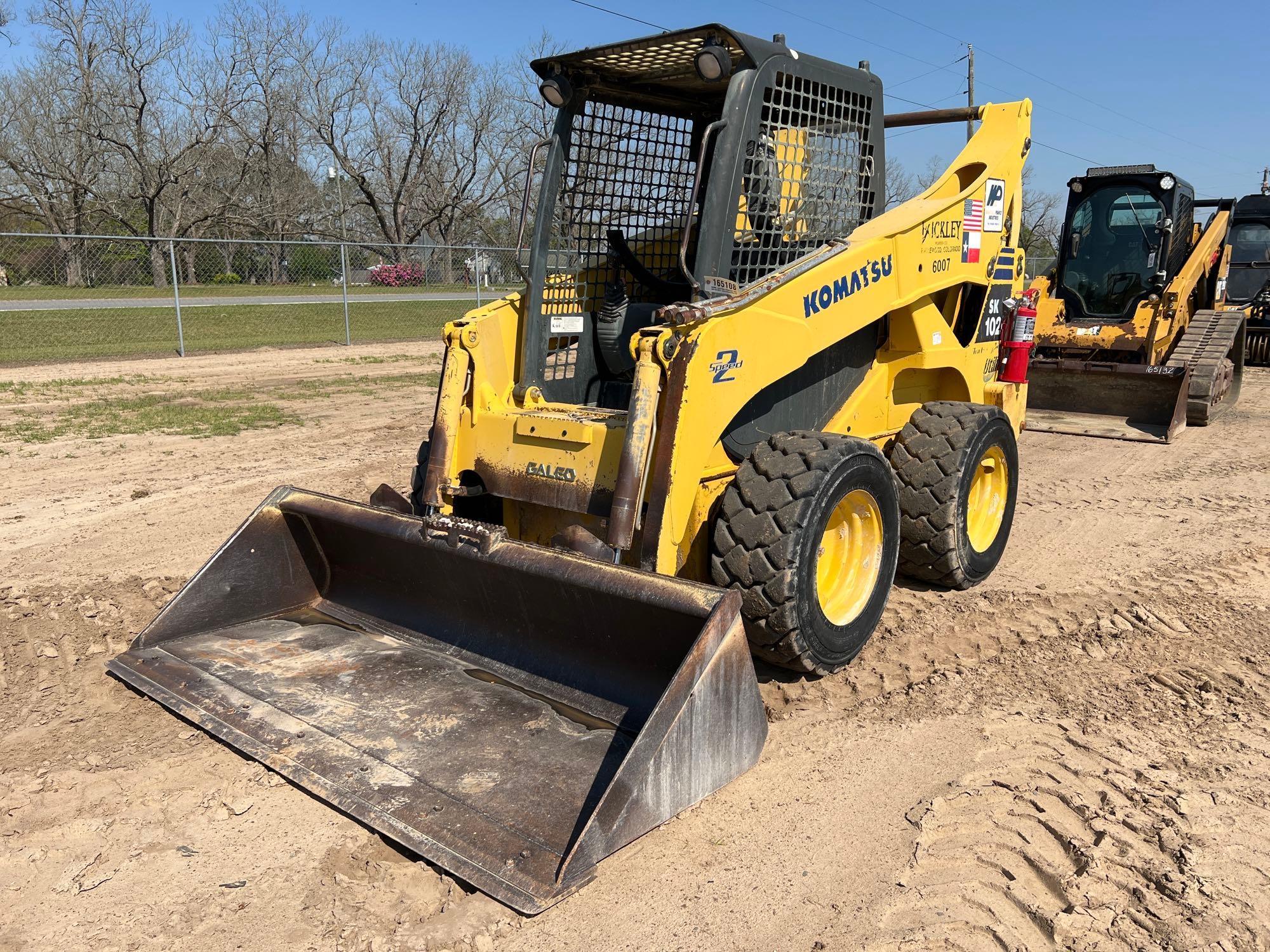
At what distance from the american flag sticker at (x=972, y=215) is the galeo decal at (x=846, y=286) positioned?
823mm

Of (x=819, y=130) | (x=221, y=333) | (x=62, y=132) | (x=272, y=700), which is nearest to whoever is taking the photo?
(x=272, y=700)

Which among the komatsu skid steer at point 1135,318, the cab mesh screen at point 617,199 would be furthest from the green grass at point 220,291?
the cab mesh screen at point 617,199

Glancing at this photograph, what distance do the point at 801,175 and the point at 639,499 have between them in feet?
5.66

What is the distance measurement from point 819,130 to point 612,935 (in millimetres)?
3332

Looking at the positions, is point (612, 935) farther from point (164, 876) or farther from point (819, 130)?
point (819, 130)

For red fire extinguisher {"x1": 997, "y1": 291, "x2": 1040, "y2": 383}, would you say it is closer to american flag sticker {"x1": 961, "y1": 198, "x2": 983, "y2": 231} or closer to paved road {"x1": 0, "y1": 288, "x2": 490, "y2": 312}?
american flag sticker {"x1": 961, "y1": 198, "x2": 983, "y2": 231}

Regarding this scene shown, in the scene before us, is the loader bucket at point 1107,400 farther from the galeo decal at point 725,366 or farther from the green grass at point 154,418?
the green grass at point 154,418

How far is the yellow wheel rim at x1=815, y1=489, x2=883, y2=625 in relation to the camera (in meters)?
4.02

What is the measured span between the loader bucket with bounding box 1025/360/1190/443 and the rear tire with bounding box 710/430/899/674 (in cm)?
662

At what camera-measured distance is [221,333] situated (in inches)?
722

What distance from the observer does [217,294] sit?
22.8m

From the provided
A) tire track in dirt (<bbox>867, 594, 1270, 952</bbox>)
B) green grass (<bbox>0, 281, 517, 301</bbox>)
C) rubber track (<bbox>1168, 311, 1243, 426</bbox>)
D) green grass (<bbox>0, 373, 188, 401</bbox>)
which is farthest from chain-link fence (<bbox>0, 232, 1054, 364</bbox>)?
Result: tire track in dirt (<bbox>867, 594, 1270, 952</bbox>)

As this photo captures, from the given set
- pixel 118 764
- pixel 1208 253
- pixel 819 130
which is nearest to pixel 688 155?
pixel 819 130

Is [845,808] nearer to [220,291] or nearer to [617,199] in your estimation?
[617,199]
